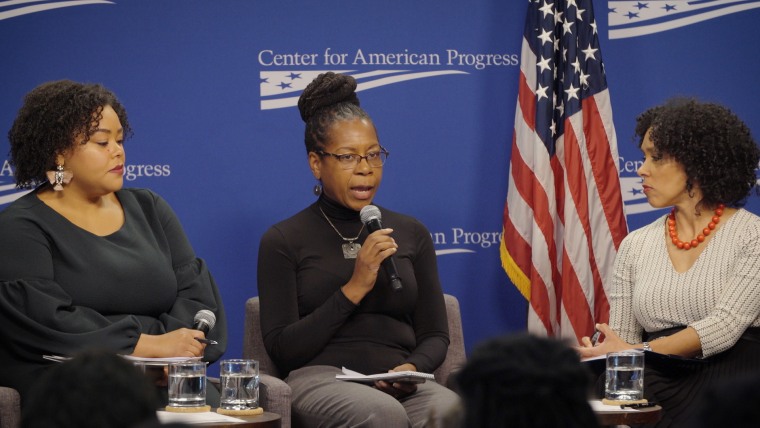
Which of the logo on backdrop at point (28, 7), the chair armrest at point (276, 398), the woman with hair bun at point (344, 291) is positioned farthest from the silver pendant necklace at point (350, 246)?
the logo on backdrop at point (28, 7)

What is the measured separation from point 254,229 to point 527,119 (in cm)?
140

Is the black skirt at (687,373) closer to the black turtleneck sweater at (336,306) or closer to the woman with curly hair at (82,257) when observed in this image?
the black turtleneck sweater at (336,306)

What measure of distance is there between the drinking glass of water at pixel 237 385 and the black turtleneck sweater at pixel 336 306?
0.54m

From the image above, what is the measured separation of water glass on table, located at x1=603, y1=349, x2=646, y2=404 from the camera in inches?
127

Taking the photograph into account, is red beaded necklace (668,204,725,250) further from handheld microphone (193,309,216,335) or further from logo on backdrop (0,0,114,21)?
logo on backdrop (0,0,114,21)

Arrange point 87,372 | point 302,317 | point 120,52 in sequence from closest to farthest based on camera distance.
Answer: point 87,372 < point 302,317 < point 120,52

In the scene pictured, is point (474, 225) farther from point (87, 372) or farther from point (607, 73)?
point (87, 372)

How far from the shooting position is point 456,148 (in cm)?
495

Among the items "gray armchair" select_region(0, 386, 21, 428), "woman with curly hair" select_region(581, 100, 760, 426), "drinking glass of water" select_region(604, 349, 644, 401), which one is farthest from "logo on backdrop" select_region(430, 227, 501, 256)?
"gray armchair" select_region(0, 386, 21, 428)

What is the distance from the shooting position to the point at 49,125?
138 inches

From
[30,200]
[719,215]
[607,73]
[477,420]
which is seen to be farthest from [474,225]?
[477,420]

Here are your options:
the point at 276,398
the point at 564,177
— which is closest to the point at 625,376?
the point at 276,398

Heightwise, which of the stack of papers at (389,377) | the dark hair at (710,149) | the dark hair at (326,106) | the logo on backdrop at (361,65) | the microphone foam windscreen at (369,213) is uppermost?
the logo on backdrop at (361,65)

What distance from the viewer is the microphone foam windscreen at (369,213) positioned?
371 centimetres
